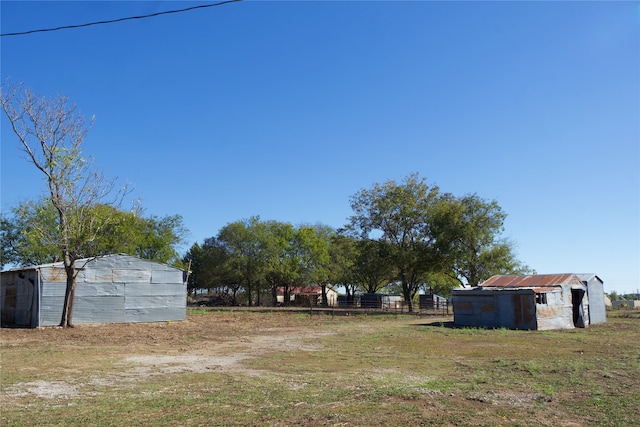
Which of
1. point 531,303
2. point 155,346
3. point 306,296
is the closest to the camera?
point 155,346

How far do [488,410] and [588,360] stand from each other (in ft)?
26.5

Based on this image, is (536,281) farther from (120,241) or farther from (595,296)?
(120,241)

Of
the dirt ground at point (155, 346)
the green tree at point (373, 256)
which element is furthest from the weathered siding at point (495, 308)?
the green tree at point (373, 256)

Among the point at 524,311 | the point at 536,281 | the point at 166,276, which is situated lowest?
the point at 524,311

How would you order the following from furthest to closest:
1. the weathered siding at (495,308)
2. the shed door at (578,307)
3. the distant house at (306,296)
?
the distant house at (306,296) → the shed door at (578,307) → the weathered siding at (495,308)

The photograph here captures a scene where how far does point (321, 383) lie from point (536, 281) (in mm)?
23976

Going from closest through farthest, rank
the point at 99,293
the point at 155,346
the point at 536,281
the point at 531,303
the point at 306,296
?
the point at 155,346 → the point at 531,303 → the point at 99,293 → the point at 536,281 → the point at 306,296

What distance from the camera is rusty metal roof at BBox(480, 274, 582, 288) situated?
29828 mm

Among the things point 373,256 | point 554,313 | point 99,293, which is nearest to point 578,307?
point 554,313

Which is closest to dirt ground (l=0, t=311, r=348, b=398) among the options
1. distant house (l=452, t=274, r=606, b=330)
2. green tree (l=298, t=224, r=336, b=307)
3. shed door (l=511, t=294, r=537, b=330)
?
distant house (l=452, t=274, r=606, b=330)

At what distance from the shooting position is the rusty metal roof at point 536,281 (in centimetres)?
2983

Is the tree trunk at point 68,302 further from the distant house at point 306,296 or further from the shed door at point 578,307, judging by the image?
the distant house at point 306,296

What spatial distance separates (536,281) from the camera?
3073 cm

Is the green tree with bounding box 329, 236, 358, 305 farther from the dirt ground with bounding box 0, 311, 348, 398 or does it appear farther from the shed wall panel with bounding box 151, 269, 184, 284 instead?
the dirt ground with bounding box 0, 311, 348, 398
